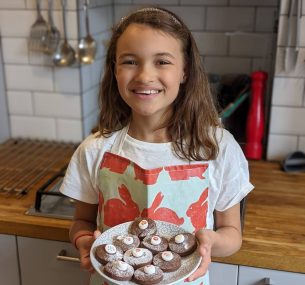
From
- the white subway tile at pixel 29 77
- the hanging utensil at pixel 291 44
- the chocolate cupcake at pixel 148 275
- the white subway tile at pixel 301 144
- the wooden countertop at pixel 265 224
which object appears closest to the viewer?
the chocolate cupcake at pixel 148 275

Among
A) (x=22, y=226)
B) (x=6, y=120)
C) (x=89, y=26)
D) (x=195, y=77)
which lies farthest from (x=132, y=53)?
(x=6, y=120)

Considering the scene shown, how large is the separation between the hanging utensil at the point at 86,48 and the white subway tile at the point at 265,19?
1.63 feet

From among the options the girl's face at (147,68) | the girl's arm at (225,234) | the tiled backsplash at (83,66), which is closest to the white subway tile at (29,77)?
the tiled backsplash at (83,66)

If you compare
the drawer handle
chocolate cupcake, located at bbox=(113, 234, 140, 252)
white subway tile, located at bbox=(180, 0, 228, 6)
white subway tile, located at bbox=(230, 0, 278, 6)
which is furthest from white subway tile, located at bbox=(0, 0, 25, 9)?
the drawer handle

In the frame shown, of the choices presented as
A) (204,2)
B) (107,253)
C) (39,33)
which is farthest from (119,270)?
(204,2)

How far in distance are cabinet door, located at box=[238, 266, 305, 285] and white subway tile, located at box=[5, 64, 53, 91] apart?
31.3 inches

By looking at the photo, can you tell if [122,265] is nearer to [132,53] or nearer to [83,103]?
[132,53]

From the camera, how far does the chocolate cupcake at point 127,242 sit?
2.40ft

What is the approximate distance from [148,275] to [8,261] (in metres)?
0.52

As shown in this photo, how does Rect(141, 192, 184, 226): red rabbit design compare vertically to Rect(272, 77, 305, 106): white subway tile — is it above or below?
below

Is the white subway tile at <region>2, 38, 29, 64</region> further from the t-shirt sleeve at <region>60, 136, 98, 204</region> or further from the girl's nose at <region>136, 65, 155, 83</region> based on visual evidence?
the girl's nose at <region>136, 65, 155, 83</region>

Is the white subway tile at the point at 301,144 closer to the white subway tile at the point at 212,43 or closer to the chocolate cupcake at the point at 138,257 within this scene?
the white subway tile at the point at 212,43

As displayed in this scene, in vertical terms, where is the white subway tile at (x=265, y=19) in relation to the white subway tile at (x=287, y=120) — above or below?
above

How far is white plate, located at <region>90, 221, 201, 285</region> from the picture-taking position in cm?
67
